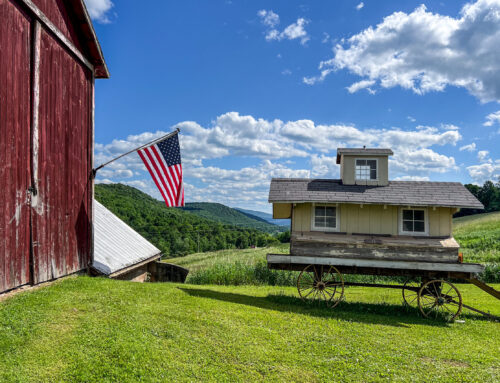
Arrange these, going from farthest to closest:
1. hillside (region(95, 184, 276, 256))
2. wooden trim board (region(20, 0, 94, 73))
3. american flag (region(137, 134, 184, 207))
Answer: hillside (region(95, 184, 276, 256)), american flag (region(137, 134, 184, 207)), wooden trim board (region(20, 0, 94, 73))

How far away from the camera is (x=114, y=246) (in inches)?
587

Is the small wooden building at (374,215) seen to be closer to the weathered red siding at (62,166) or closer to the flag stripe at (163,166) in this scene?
the flag stripe at (163,166)

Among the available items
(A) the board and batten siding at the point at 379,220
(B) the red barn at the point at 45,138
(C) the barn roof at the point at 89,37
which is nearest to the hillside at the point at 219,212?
(A) the board and batten siding at the point at 379,220

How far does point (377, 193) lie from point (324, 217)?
7.21 feet

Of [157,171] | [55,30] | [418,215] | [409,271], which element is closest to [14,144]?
[55,30]

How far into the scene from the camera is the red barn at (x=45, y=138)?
8.06 meters

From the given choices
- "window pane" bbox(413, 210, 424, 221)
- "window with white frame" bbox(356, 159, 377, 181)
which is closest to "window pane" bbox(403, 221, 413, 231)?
"window pane" bbox(413, 210, 424, 221)

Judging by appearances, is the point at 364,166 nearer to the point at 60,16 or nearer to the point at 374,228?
the point at 374,228

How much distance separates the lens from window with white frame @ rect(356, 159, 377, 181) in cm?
1403

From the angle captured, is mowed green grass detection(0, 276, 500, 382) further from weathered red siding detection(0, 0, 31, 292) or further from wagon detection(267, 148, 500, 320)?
wagon detection(267, 148, 500, 320)

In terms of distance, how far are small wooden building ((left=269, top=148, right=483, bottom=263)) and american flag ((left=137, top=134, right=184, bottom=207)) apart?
3.58 meters

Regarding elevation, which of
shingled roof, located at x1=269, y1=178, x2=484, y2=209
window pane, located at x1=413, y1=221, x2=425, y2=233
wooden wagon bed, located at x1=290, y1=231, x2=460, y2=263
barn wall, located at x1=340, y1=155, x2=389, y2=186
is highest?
barn wall, located at x1=340, y1=155, x2=389, y2=186

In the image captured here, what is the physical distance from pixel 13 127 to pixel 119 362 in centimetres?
605

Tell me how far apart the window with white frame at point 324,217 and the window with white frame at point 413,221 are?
2.57 meters
